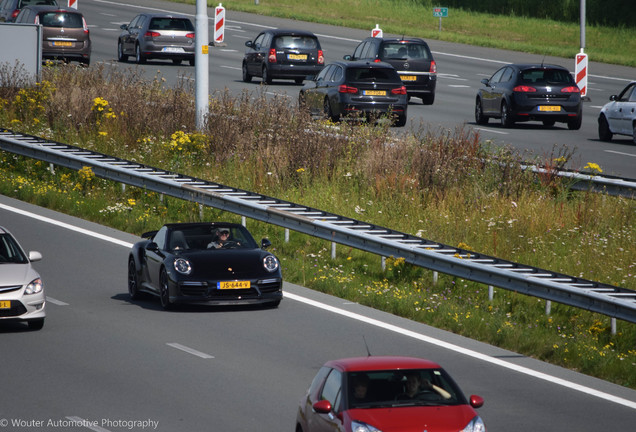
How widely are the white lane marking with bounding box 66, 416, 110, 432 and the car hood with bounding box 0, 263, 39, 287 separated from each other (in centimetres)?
392

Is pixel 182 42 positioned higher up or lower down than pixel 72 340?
higher up

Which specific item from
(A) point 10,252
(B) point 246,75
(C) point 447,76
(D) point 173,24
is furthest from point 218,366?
(C) point 447,76

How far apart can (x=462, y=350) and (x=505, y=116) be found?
2049cm

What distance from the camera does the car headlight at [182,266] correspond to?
49.2 feet

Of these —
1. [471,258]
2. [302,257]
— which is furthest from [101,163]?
[471,258]

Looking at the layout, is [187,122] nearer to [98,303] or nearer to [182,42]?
[98,303]

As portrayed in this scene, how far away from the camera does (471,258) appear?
1571cm

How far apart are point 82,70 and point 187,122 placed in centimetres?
669

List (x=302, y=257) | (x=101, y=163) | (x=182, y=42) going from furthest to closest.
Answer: (x=182, y=42)
(x=101, y=163)
(x=302, y=257)

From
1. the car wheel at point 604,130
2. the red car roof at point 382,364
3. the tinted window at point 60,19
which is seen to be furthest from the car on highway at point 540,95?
the red car roof at point 382,364

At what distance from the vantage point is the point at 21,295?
13.4 metres

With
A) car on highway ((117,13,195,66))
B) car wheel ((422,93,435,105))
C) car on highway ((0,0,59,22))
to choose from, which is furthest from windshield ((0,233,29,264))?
car on highway ((0,0,59,22))

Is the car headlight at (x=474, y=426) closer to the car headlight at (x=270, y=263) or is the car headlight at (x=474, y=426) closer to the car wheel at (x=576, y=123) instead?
the car headlight at (x=270, y=263)

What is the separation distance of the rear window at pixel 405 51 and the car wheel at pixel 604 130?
7.75 meters
